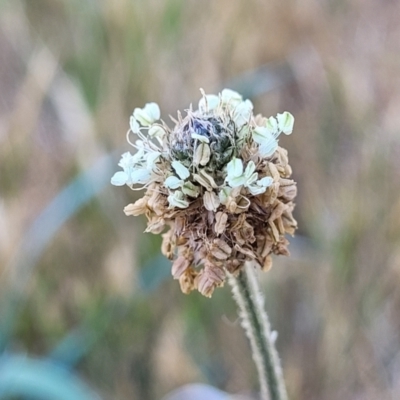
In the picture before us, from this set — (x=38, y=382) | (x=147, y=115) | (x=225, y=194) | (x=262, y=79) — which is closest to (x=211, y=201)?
(x=225, y=194)

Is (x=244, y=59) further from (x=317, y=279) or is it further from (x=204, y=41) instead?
(x=317, y=279)

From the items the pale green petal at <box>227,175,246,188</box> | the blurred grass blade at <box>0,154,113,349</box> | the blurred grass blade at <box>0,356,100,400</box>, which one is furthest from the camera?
the blurred grass blade at <box>0,154,113,349</box>

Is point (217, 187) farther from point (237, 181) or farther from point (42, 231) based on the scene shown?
point (42, 231)

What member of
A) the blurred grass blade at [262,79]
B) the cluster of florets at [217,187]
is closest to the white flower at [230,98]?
the cluster of florets at [217,187]

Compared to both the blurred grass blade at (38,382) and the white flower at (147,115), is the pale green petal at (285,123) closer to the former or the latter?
the white flower at (147,115)

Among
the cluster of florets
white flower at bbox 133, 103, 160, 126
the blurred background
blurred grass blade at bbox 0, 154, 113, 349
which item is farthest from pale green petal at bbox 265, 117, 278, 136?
blurred grass blade at bbox 0, 154, 113, 349

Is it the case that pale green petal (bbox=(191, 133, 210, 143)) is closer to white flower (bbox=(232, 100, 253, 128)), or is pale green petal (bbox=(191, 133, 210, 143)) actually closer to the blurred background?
white flower (bbox=(232, 100, 253, 128))
